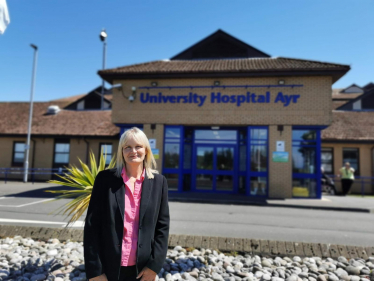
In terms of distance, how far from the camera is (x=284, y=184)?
1312 centimetres

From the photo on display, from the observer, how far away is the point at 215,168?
14797 millimetres

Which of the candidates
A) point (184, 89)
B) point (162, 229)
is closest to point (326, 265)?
point (162, 229)

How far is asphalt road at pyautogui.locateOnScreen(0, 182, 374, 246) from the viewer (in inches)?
247

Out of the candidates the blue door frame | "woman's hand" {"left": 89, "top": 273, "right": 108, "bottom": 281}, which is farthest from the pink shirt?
the blue door frame

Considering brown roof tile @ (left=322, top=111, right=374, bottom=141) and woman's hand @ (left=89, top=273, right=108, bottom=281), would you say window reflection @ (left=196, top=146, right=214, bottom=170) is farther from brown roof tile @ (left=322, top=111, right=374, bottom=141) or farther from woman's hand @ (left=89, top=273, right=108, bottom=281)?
woman's hand @ (left=89, top=273, right=108, bottom=281)

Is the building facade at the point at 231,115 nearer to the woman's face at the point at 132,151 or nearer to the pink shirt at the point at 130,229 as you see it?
the woman's face at the point at 132,151

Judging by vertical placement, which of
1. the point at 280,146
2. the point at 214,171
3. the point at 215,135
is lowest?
the point at 214,171

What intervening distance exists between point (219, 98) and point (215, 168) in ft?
11.9

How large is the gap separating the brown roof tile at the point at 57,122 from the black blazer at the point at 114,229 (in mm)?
17571

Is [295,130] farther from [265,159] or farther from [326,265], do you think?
[326,265]

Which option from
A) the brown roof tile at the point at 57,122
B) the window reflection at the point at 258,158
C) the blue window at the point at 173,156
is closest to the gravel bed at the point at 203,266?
the window reflection at the point at 258,158

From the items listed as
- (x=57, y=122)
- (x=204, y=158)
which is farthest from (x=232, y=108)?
(x=57, y=122)

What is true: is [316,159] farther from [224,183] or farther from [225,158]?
[224,183]

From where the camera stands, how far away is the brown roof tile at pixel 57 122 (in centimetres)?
1998
